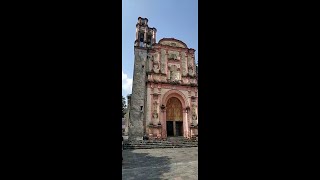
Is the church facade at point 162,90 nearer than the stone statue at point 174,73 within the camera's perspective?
Yes

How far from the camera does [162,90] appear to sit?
20.6 metres

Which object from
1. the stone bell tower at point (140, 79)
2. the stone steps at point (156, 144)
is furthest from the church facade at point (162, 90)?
the stone steps at point (156, 144)

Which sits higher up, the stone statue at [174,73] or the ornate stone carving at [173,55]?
the ornate stone carving at [173,55]

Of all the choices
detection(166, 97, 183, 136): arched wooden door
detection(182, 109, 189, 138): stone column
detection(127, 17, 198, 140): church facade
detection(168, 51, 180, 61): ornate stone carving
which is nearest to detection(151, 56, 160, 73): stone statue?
detection(127, 17, 198, 140): church facade

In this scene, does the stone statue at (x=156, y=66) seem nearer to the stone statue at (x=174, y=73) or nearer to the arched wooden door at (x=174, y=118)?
the stone statue at (x=174, y=73)

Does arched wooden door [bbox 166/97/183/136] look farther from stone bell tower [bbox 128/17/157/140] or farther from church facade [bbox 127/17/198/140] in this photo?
stone bell tower [bbox 128/17/157/140]

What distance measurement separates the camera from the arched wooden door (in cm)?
2078

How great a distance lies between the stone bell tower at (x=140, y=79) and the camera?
19062 mm

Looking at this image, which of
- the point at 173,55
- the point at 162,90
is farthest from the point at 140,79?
the point at 173,55

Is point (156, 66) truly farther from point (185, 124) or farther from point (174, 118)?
point (185, 124)

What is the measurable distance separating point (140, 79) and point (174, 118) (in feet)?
17.9
